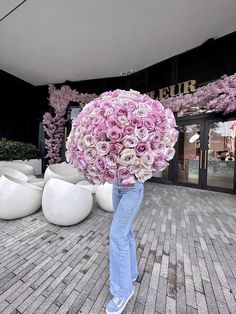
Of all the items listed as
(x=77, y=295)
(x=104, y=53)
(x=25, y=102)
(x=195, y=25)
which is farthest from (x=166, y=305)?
(x=25, y=102)

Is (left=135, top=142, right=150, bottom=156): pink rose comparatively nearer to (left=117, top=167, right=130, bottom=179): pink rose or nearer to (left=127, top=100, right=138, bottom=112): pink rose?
(left=117, top=167, right=130, bottom=179): pink rose

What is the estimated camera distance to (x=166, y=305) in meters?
1.33

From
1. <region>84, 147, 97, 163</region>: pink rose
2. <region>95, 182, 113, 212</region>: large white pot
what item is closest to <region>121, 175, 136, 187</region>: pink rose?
<region>84, 147, 97, 163</region>: pink rose

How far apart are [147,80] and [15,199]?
5.92 m

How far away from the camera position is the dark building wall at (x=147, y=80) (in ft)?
17.0

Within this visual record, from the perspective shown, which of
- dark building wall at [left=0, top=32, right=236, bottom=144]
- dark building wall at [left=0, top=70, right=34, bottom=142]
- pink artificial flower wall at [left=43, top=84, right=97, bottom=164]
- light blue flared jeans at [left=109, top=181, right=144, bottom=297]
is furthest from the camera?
dark building wall at [left=0, top=70, right=34, bottom=142]

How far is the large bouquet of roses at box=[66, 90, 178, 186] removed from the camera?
1.06 m

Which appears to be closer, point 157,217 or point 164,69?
point 157,217

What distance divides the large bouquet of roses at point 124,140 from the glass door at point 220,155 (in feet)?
15.5

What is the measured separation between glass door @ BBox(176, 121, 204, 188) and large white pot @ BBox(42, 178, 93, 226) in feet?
13.5

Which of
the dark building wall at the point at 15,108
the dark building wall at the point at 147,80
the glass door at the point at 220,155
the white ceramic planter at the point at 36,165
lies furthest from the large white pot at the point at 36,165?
the glass door at the point at 220,155

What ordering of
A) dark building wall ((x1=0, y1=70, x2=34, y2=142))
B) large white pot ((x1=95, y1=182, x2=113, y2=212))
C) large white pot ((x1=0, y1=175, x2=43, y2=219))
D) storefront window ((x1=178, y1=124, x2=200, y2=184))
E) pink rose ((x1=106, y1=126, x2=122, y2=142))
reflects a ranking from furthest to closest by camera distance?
1. dark building wall ((x1=0, y1=70, x2=34, y2=142))
2. storefront window ((x1=178, y1=124, x2=200, y2=184))
3. large white pot ((x1=95, y1=182, x2=113, y2=212))
4. large white pot ((x1=0, y1=175, x2=43, y2=219))
5. pink rose ((x1=106, y1=126, x2=122, y2=142))

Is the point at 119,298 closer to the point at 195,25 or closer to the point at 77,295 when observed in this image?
the point at 77,295

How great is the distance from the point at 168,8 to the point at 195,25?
3.24ft
